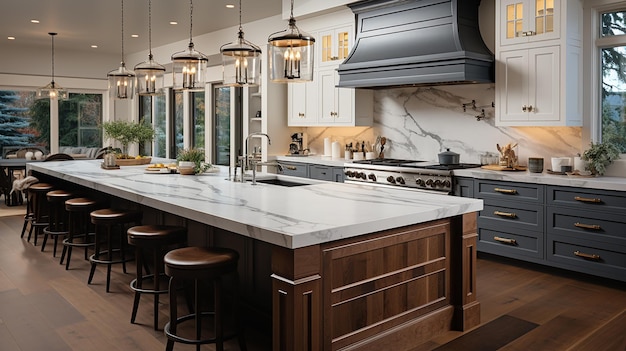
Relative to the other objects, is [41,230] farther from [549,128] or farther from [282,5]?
[549,128]

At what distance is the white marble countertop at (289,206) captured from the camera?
2570 millimetres

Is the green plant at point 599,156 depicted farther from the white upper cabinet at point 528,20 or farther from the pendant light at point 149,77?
the pendant light at point 149,77

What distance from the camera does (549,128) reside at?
16.8 ft

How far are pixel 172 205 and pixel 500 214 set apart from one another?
3036 mm

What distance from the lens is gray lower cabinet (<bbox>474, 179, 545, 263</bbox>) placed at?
466cm

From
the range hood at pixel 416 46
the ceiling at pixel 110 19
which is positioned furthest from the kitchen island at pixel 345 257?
the ceiling at pixel 110 19

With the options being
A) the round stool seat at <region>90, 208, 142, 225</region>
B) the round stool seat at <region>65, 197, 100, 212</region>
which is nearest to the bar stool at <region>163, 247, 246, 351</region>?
the round stool seat at <region>90, 208, 142, 225</region>

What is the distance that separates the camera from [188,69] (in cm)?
446

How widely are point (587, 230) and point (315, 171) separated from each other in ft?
11.1

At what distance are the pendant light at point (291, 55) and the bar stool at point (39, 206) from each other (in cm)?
376

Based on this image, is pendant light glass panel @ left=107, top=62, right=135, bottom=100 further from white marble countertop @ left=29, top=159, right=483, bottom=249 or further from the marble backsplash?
the marble backsplash

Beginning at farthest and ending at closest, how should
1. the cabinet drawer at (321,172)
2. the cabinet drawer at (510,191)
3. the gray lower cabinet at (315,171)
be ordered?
1. the cabinet drawer at (321,172)
2. the gray lower cabinet at (315,171)
3. the cabinet drawer at (510,191)

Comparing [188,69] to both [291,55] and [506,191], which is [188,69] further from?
[506,191]

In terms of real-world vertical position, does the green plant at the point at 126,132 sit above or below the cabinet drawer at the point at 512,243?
above
